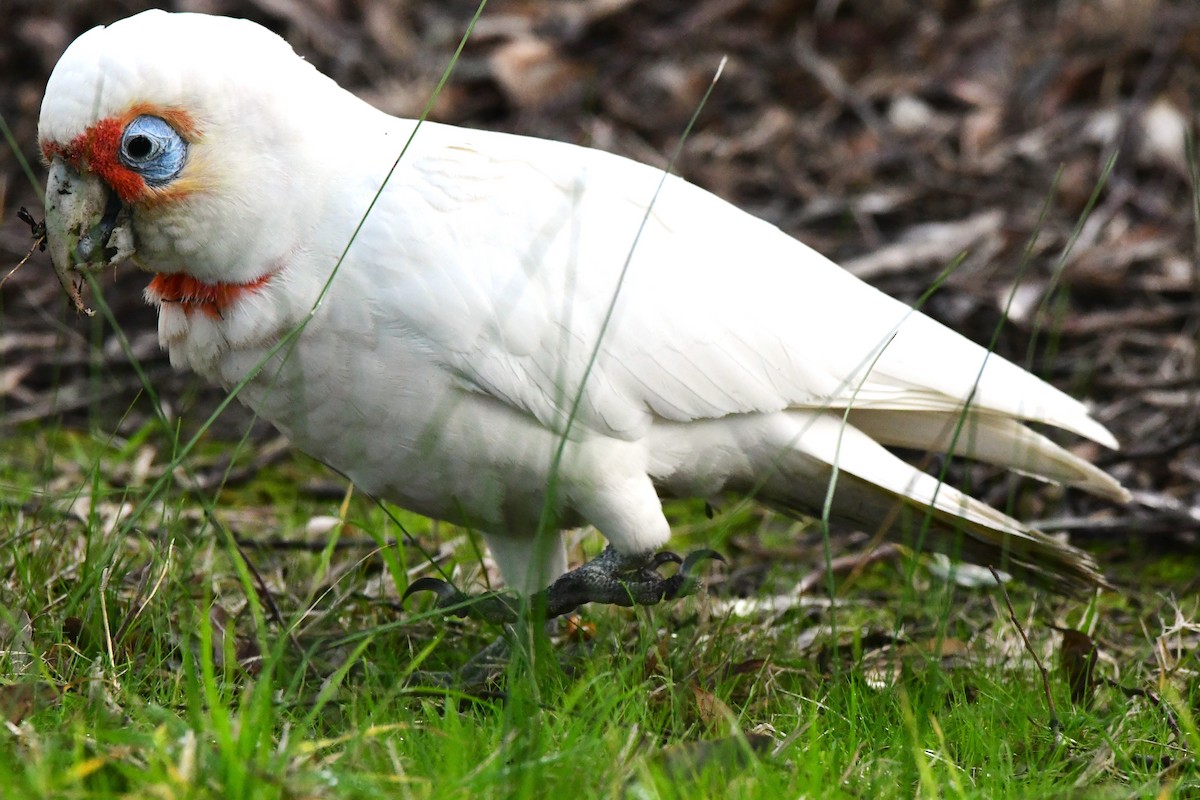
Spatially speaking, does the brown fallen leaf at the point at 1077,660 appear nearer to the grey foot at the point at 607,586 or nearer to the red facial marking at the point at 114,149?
the grey foot at the point at 607,586

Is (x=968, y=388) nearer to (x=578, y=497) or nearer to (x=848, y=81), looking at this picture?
(x=578, y=497)

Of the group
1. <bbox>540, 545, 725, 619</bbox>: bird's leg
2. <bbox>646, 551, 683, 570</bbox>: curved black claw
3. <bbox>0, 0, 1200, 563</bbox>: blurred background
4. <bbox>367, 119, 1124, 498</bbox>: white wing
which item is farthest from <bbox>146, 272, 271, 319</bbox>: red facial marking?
<bbox>0, 0, 1200, 563</bbox>: blurred background

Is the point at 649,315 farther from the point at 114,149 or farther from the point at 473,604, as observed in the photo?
the point at 114,149


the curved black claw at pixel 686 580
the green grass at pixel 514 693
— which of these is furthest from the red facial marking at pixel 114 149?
the curved black claw at pixel 686 580

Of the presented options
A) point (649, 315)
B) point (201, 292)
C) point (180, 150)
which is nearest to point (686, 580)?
point (649, 315)

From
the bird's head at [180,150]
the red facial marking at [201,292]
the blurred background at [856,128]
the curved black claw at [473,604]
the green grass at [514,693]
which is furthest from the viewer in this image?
the blurred background at [856,128]

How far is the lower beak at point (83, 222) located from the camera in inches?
90.5

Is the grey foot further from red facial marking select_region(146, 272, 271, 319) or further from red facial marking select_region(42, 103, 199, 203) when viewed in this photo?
red facial marking select_region(42, 103, 199, 203)

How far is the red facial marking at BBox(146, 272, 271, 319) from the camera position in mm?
2348

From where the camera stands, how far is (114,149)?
2246mm

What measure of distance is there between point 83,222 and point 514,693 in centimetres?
114

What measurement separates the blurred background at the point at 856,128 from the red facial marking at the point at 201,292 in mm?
1560

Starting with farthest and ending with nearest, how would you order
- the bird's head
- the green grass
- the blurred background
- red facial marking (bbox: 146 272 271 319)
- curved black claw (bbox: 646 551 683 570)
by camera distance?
the blurred background → curved black claw (bbox: 646 551 683 570) → red facial marking (bbox: 146 272 271 319) → the bird's head → the green grass

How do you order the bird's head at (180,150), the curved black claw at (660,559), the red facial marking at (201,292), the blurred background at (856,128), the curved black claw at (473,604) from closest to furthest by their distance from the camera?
1. the bird's head at (180,150)
2. the red facial marking at (201,292)
3. the curved black claw at (473,604)
4. the curved black claw at (660,559)
5. the blurred background at (856,128)
